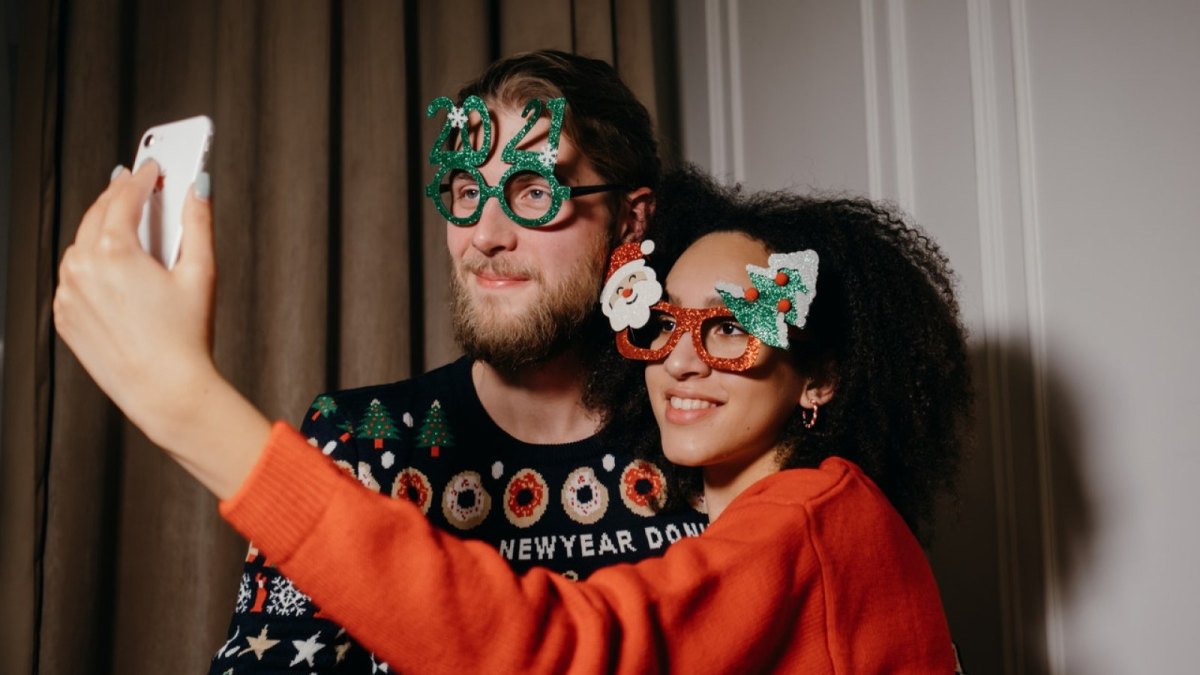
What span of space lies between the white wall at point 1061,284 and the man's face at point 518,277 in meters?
0.77

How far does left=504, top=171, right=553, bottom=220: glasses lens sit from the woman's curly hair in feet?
0.79

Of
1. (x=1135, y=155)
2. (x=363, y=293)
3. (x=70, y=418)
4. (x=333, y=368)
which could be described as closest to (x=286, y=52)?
(x=363, y=293)

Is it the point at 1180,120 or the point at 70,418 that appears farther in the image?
the point at 70,418

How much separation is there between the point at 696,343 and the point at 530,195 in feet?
1.53

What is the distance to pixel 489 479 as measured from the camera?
1.51 metres

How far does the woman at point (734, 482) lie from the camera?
0.74m

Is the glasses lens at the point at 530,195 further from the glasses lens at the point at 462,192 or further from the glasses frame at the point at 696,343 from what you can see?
the glasses frame at the point at 696,343

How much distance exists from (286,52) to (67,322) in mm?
1493

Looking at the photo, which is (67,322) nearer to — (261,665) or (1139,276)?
(261,665)

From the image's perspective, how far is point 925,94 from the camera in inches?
73.4

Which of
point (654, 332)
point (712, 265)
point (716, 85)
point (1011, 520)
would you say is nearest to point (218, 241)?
point (654, 332)

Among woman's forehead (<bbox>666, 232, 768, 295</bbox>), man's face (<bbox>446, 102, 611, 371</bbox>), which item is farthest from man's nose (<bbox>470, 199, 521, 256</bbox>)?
woman's forehead (<bbox>666, 232, 768, 295</bbox>)

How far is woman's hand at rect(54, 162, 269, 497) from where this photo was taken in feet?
2.39

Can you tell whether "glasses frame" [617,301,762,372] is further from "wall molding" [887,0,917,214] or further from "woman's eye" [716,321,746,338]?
"wall molding" [887,0,917,214]
